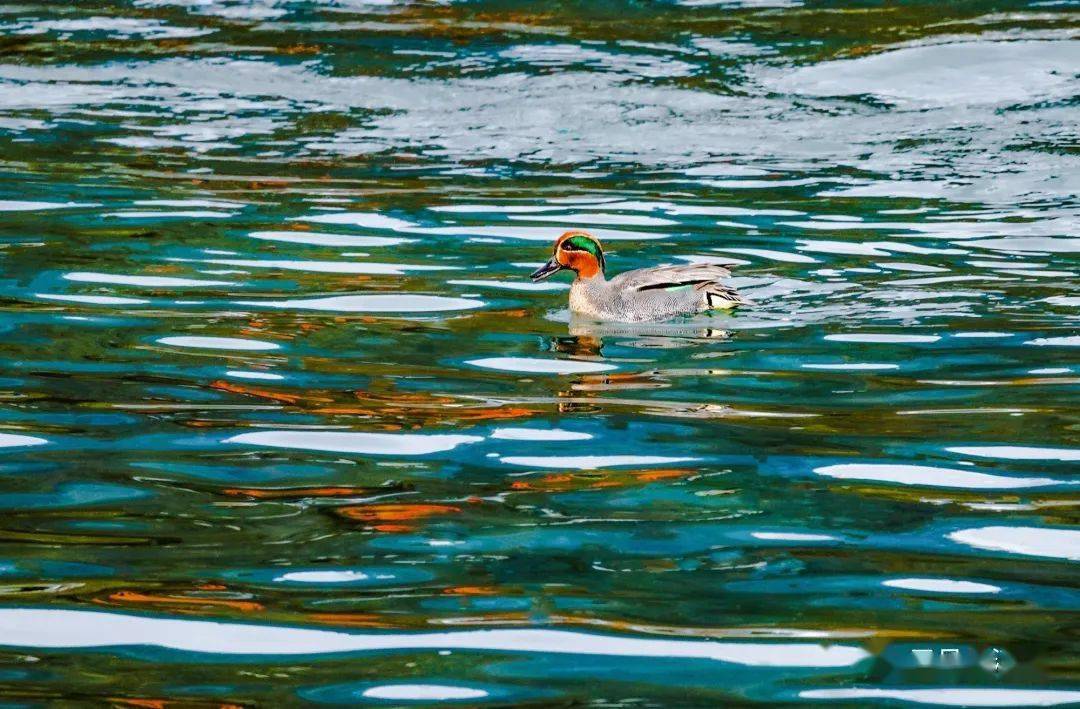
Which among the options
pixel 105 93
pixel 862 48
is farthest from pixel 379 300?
pixel 862 48

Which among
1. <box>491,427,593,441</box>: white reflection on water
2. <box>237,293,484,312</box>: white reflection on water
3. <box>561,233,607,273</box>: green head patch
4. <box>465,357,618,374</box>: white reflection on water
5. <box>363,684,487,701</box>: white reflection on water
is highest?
<box>561,233,607,273</box>: green head patch

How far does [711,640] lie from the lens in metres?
4.96

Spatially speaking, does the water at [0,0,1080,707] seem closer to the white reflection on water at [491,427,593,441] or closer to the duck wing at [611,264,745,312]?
the white reflection on water at [491,427,593,441]

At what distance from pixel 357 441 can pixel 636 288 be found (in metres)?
3.63

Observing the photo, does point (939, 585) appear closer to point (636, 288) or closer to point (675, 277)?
point (675, 277)

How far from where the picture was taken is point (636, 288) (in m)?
10.6

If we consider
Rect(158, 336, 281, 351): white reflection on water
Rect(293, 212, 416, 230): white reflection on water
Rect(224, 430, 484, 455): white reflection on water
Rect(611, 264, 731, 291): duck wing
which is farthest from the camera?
Rect(293, 212, 416, 230): white reflection on water

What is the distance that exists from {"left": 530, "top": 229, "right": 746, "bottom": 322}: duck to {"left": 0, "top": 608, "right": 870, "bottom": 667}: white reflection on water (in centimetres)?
547

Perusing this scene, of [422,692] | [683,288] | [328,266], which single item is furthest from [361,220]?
[422,692]

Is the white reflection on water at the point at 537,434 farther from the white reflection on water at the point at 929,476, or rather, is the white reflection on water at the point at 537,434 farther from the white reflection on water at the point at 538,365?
the white reflection on water at the point at 538,365

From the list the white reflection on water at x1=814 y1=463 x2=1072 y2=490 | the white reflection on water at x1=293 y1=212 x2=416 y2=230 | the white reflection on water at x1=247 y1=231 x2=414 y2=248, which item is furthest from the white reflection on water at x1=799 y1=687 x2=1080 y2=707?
the white reflection on water at x1=293 y1=212 x2=416 y2=230

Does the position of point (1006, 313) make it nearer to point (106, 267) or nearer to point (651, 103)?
point (106, 267)

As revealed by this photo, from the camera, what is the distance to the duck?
34.1 ft

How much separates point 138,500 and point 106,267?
552 centimetres
